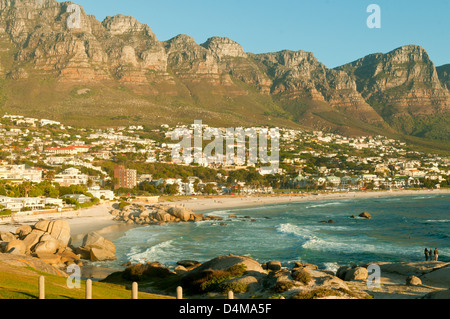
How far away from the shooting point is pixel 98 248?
112ft

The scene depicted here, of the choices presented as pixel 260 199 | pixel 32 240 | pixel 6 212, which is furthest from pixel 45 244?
pixel 260 199

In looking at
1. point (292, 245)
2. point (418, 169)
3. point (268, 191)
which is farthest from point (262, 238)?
point (418, 169)

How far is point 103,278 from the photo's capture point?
88.2 ft

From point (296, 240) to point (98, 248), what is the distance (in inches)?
789

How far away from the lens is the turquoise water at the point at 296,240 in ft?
116

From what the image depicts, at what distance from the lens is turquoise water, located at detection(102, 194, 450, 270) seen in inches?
1389

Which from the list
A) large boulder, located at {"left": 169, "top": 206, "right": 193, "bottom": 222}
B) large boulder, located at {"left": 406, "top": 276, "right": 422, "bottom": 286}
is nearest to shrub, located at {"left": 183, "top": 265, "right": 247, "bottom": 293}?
large boulder, located at {"left": 406, "top": 276, "right": 422, "bottom": 286}

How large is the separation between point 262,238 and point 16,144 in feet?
370

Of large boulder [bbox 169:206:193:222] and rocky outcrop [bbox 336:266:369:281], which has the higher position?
rocky outcrop [bbox 336:266:369:281]

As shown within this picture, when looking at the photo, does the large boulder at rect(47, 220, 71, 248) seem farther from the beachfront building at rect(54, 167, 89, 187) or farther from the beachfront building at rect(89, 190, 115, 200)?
the beachfront building at rect(54, 167, 89, 187)

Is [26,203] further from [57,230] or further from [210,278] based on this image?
[210,278]

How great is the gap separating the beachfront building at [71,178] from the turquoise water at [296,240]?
153ft

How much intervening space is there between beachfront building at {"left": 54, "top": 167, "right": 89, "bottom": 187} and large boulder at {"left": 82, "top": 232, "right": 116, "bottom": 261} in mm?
64644
